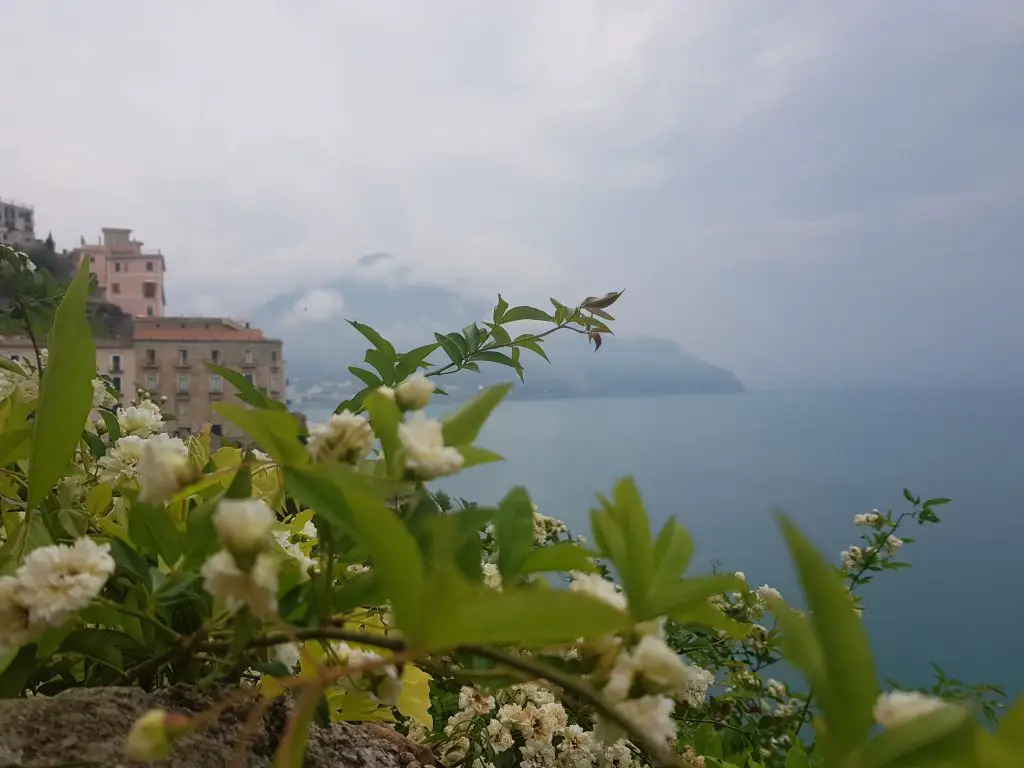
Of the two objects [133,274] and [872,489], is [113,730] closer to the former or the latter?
[872,489]

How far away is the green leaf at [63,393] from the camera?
0.68 feet

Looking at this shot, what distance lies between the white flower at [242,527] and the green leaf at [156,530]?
0.06 m

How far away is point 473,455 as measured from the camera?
0.63ft

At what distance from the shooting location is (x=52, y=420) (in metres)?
0.21

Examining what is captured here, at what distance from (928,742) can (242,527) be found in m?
0.16

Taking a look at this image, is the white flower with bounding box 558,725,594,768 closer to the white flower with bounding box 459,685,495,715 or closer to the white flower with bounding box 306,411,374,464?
the white flower with bounding box 459,685,495,715

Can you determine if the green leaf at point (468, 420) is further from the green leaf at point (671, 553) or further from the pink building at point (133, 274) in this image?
the pink building at point (133, 274)

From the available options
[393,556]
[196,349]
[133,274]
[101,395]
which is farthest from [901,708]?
[133,274]

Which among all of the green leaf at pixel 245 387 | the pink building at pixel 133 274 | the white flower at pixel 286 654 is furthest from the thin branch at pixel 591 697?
the pink building at pixel 133 274

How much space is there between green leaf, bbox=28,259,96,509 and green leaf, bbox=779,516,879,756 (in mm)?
230

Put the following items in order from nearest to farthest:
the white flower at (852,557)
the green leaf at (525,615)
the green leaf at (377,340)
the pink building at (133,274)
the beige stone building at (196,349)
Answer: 1. the green leaf at (525,615)
2. the green leaf at (377,340)
3. the white flower at (852,557)
4. the beige stone building at (196,349)
5. the pink building at (133,274)

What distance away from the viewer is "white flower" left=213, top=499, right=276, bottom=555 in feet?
0.48

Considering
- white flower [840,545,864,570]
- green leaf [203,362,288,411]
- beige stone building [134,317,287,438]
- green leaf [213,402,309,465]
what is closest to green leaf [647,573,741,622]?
green leaf [213,402,309,465]

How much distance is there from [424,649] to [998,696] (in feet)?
3.32
